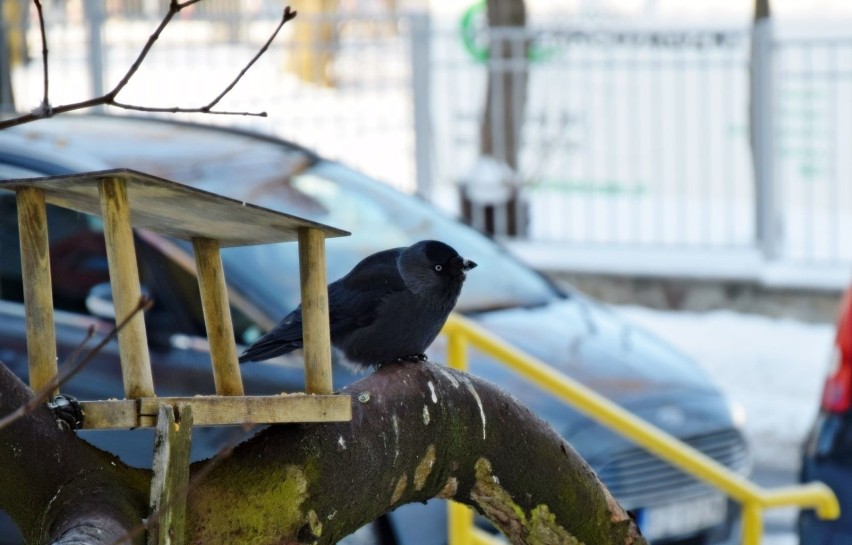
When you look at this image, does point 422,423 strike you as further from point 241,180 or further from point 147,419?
point 241,180

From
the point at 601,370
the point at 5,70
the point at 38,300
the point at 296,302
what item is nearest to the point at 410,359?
the point at 38,300

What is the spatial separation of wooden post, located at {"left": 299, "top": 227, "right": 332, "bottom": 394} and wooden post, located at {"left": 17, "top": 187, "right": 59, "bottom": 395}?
1.13 ft

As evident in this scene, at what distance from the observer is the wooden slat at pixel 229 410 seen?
64.4 inches

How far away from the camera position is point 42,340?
175cm

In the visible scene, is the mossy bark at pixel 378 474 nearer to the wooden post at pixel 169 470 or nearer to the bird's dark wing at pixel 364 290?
the wooden post at pixel 169 470

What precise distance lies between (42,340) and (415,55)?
854 centimetres

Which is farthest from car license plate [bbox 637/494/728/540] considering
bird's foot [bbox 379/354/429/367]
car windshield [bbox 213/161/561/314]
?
bird's foot [bbox 379/354/429/367]

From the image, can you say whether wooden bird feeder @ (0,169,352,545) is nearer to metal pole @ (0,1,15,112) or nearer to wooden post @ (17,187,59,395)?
wooden post @ (17,187,59,395)

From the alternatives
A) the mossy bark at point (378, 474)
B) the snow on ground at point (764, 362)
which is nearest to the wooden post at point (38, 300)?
the mossy bark at point (378, 474)

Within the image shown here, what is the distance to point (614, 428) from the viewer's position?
405 centimetres

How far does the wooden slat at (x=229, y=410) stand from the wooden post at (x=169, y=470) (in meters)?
0.03

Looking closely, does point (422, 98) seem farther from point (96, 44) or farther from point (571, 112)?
point (96, 44)

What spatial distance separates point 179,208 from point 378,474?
0.48 metres

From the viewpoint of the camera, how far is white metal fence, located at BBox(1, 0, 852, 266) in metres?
9.36
